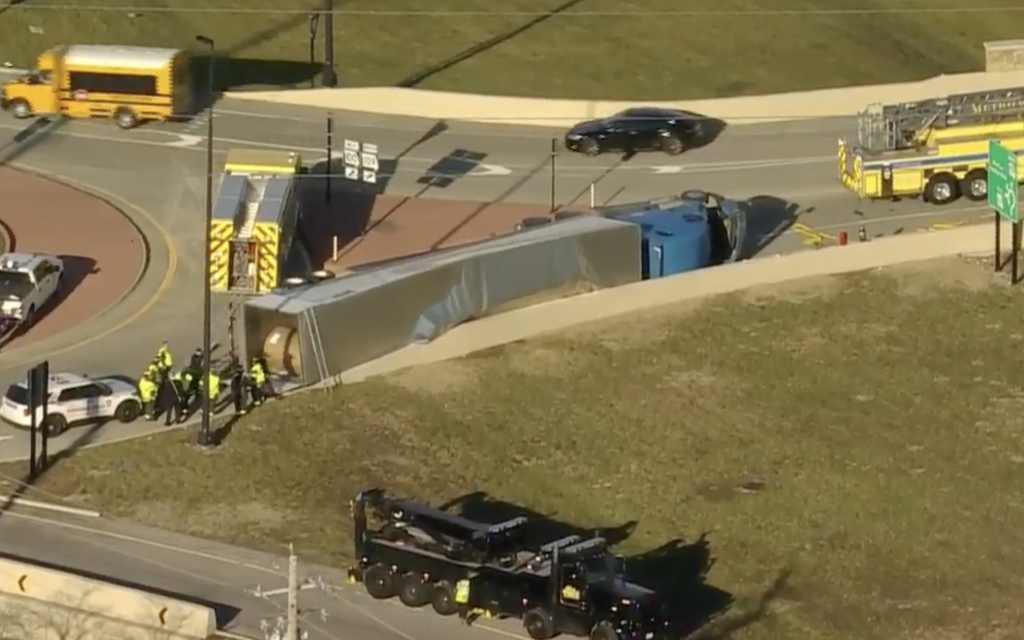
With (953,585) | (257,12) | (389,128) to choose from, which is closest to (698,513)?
(953,585)

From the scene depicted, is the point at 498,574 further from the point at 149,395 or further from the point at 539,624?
the point at 149,395

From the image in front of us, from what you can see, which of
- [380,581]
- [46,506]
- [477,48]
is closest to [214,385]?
[46,506]

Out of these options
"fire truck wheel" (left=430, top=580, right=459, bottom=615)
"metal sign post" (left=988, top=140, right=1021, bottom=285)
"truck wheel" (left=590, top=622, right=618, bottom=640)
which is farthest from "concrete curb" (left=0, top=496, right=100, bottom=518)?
"metal sign post" (left=988, top=140, right=1021, bottom=285)

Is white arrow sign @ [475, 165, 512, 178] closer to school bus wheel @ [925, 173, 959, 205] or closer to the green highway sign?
school bus wheel @ [925, 173, 959, 205]

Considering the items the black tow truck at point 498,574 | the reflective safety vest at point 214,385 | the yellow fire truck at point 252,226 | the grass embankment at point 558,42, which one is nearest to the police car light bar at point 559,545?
the black tow truck at point 498,574

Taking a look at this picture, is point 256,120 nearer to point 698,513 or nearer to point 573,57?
point 573,57

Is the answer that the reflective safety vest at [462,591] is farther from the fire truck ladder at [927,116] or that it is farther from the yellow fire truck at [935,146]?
the fire truck ladder at [927,116]
